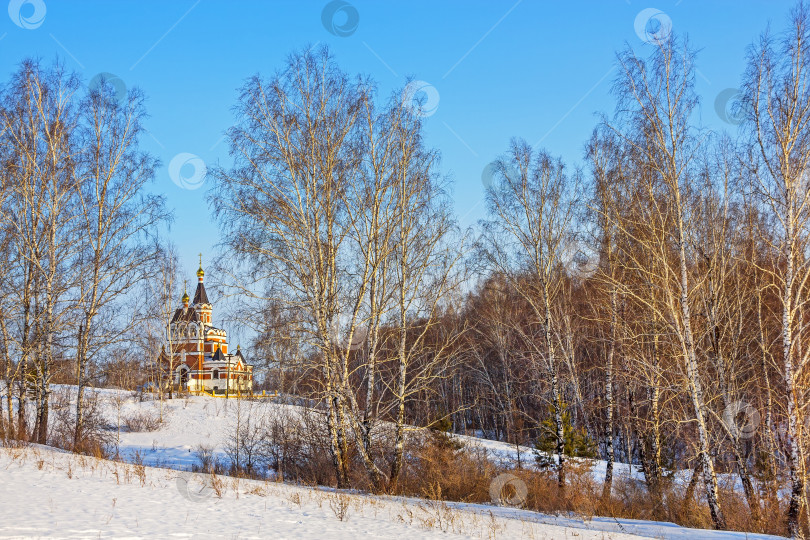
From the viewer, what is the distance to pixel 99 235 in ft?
49.5

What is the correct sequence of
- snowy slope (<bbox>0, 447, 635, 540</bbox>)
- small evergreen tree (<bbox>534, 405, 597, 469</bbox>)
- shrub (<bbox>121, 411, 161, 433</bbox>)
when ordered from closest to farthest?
1. snowy slope (<bbox>0, 447, 635, 540</bbox>)
2. small evergreen tree (<bbox>534, 405, 597, 469</bbox>)
3. shrub (<bbox>121, 411, 161, 433</bbox>)

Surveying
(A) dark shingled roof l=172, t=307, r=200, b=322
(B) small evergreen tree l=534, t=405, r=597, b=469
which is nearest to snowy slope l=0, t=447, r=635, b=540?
(B) small evergreen tree l=534, t=405, r=597, b=469

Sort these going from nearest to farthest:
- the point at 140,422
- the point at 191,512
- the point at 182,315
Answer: the point at 191,512
the point at 140,422
the point at 182,315

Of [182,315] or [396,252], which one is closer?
[396,252]

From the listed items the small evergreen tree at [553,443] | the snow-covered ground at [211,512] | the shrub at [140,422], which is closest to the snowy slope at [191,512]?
the snow-covered ground at [211,512]

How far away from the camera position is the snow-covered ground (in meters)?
7.81

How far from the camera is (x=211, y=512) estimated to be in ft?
29.7

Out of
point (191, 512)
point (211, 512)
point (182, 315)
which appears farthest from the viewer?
point (182, 315)

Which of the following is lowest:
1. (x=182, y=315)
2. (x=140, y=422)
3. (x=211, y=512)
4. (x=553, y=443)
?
(x=140, y=422)

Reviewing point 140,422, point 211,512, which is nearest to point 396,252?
point 211,512

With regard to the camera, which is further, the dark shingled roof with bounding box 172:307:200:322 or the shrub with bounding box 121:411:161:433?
the dark shingled roof with bounding box 172:307:200:322

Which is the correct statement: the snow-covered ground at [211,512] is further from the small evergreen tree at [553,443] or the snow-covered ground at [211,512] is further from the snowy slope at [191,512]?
the small evergreen tree at [553,443]

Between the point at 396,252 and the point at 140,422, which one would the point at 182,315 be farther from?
the point at 396,252

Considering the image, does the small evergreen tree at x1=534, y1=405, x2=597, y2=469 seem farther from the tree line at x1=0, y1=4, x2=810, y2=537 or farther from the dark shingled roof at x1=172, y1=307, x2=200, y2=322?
the dark shingled roof at x1=172, y1=307, x2=200, y2=322
